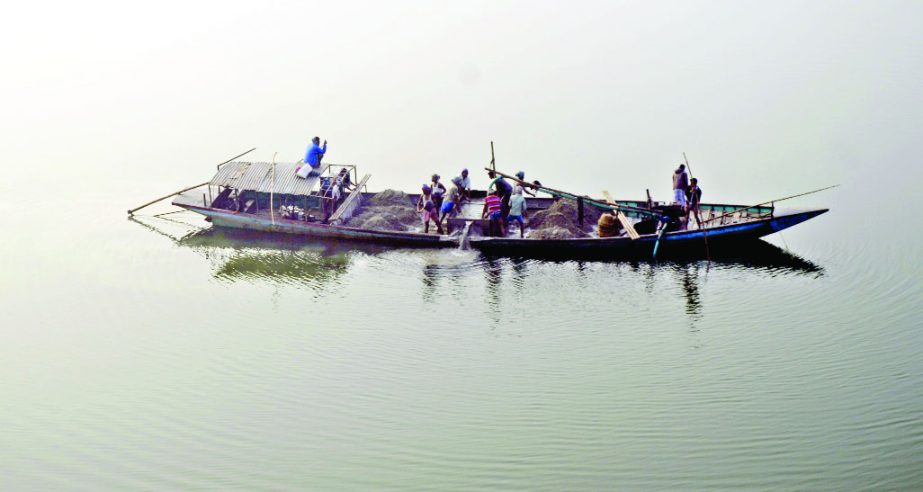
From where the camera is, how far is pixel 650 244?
51.7ft

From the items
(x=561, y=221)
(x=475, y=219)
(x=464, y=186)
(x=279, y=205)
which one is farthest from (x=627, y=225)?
(x=279, y=205)

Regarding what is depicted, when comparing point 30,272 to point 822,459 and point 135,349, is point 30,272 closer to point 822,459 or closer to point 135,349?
point 135,349

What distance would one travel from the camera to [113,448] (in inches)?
362

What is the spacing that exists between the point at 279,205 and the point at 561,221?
663 cm

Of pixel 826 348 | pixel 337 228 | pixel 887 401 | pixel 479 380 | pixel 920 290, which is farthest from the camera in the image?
pixel 337 228

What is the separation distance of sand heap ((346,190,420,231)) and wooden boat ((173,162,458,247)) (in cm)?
25

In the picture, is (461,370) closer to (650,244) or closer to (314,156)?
(650,244)

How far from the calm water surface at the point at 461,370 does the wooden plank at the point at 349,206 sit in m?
1.15

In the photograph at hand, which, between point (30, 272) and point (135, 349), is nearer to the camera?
point (135, 349)

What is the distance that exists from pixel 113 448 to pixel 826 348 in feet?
31.3

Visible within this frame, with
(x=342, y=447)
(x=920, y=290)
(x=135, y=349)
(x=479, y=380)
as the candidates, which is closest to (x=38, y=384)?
(x=135, y=349)

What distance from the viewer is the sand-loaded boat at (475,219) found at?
1569 centimetres

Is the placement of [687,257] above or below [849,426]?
above

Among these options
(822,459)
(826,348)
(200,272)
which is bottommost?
(822,459)
